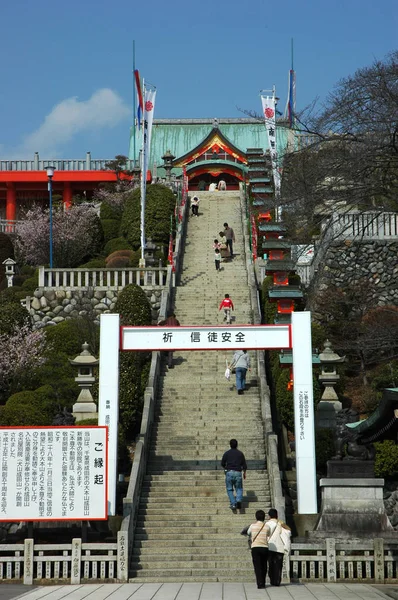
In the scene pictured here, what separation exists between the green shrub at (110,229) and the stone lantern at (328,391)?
20911 mm

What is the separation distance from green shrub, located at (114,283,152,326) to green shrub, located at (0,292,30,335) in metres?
3.24

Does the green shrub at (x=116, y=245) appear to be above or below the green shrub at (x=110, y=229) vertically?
below

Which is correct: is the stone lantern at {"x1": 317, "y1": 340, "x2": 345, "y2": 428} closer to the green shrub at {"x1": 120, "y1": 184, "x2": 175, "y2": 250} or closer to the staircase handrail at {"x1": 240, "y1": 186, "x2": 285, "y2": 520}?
the staircase handrail at {"x1": 240, "y1": 186, "x2": 285, "y2": 520}

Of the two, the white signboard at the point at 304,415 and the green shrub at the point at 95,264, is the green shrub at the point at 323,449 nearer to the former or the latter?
the white signboard at the point at 304,415

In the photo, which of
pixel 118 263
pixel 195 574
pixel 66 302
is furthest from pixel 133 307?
pixel 195 574

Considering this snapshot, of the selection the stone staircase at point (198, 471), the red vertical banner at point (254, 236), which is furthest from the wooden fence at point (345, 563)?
the red vertical banner at point (254, 236)

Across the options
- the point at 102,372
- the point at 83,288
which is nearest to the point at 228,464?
the point at 102,372

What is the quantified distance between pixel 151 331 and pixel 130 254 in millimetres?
19163

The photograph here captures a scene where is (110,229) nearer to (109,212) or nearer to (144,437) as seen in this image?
(109,212)

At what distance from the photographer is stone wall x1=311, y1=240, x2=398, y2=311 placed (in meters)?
31.1

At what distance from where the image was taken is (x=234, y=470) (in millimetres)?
18828

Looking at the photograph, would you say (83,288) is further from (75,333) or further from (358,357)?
(358,357)

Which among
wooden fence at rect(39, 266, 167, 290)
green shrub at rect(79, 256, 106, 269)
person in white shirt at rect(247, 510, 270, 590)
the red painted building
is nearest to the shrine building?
the red painted building

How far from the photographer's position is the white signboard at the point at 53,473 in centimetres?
1692
